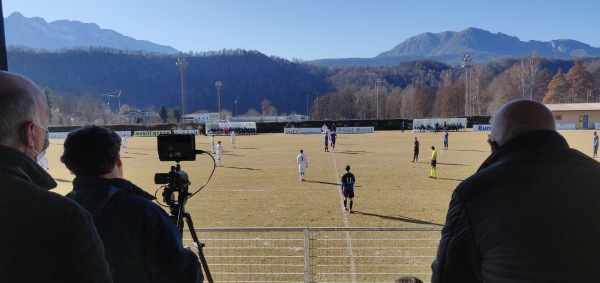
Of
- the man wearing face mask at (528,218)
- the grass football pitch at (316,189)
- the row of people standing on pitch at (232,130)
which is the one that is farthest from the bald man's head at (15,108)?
the row of people standing on pitch at (232,130)

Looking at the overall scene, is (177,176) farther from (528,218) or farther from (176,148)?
(528,218)

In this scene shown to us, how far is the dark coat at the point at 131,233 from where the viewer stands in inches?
71.7

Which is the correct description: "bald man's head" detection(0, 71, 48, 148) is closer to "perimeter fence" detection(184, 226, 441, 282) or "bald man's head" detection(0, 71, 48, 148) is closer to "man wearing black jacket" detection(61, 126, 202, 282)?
"man wearing black jacket" detection(61, 126, 202, 282)

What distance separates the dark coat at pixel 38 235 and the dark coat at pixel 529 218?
1.30 meters

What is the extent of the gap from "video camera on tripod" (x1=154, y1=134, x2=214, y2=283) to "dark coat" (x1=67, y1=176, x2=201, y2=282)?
74cm

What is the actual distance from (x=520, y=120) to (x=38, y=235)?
1.77 metres

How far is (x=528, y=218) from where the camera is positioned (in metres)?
1.38

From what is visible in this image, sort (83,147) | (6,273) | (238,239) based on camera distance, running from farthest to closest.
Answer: (238,239) < (83,147) < (6,273)

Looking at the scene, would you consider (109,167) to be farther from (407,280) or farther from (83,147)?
(407,280)

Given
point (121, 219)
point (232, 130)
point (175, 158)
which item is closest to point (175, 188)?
point (175, 158)

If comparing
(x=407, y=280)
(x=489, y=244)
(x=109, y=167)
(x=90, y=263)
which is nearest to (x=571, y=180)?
(x=489, y=244)

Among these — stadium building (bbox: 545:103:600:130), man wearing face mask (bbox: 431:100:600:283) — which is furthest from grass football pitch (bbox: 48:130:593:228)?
stadium building (bbox: 545:103:600:130)

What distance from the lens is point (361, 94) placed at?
375 feet

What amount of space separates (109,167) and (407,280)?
1.87 meters
